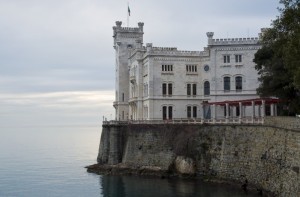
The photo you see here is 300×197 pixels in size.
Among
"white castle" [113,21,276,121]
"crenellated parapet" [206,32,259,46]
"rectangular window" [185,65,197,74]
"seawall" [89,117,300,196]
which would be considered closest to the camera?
"seawall" [89,117,300,196]

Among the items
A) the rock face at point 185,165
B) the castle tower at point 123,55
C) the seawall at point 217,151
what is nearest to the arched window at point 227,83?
the seawall at point 217,151

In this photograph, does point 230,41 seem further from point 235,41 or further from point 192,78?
point 192,78

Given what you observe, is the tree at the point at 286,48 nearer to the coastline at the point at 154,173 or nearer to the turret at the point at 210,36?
the coastline at the point at 154,173

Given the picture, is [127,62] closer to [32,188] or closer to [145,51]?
[145,51]

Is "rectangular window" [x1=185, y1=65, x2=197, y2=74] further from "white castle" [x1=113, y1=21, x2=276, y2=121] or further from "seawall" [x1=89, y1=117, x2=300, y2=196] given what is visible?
"seawall" [x1=89, y1=117, x2=300, y2=196]

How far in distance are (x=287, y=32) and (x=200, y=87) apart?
123 feet

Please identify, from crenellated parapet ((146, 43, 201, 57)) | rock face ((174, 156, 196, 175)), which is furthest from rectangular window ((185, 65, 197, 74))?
rock face ((174, 156, 196, 175))

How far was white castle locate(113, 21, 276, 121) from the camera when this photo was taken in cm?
7306

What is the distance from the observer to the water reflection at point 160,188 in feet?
172

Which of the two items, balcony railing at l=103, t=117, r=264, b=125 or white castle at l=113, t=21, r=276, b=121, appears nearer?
balcony railing at l=103, t=117, r=264, b=125

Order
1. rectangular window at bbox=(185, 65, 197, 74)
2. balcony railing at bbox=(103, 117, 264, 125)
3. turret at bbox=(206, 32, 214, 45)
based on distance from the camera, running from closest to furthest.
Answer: balcony railing at bbox=(103, 117, 264, 125), turret at bbox=(206, 32, 214, 45), rectangular window at bbox=(185, 65, 197, 74)

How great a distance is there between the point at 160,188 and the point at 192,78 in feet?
81.2

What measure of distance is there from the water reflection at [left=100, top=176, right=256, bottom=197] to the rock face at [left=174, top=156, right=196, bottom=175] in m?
2.11

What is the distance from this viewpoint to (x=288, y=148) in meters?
44.8
